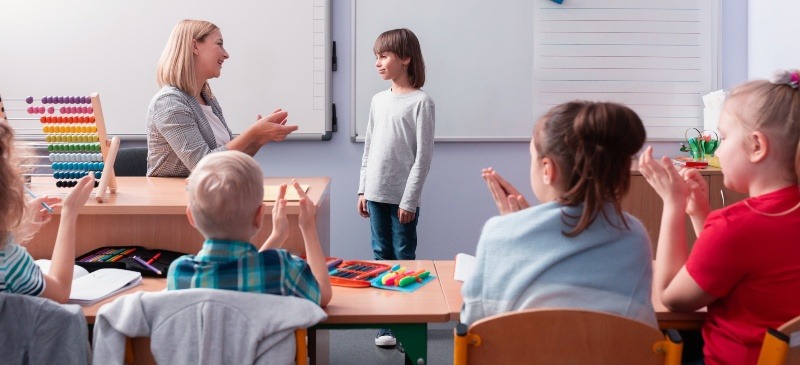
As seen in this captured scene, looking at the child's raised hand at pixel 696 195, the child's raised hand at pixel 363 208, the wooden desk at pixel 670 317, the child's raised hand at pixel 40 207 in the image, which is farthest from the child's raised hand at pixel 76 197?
the child's raised hand at pixel 363 208

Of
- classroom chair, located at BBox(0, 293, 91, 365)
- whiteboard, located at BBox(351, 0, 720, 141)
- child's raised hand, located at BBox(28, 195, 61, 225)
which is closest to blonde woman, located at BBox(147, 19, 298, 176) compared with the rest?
child's raised hand, located at BBox(28, 195, 61, 225)

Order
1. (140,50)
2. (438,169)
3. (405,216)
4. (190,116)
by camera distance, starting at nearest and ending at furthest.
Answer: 1. (190,116)
2. (405,216)
3. (140,50)
4. (438,169)

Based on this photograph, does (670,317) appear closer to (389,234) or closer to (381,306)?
(381,306)

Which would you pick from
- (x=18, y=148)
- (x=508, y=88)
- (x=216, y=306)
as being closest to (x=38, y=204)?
(x=18, y=148)

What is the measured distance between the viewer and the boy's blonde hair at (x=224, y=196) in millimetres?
1686

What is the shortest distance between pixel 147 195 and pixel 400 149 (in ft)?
4.21

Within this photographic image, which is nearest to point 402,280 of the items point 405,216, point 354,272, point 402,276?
point 402,276

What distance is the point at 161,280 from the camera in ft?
7.10

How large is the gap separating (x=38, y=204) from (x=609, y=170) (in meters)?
1.35

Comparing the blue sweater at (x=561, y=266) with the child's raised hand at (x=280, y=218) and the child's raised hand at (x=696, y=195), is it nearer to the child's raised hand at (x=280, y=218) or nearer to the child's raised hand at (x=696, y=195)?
the child's raised hand at (x=696, y=195)

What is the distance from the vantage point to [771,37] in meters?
4.13

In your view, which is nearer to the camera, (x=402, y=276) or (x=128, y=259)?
(x=402, y=276)

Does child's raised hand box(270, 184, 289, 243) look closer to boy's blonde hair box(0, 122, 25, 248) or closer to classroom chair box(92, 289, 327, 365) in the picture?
classroom chair box(92, 289, 327, 365)

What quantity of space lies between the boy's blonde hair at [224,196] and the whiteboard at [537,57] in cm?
264
